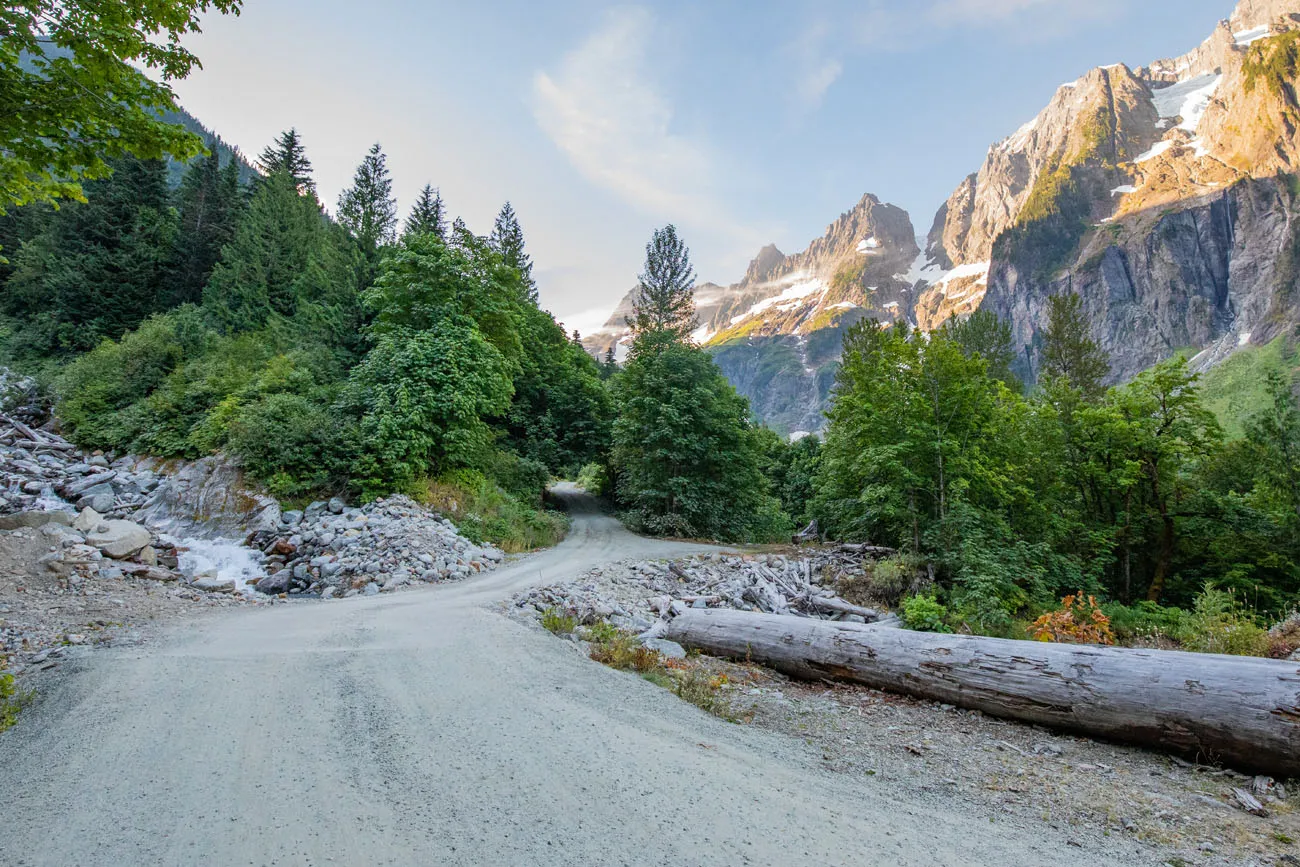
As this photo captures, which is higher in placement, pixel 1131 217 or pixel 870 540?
pixel 1131 217

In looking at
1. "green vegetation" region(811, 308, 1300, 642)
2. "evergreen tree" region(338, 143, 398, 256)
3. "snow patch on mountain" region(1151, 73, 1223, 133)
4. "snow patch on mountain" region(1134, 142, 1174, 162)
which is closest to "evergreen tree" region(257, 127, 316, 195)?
"evergreen tree" region(338, 143, 398, 256)

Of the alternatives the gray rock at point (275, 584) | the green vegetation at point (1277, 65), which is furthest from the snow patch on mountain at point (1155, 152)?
the gray rock at point (275, 584)

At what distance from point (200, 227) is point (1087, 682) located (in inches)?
1732

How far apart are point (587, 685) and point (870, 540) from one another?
12640mm

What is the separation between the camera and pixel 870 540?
15.5 meters

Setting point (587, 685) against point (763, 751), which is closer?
point (763, 751)

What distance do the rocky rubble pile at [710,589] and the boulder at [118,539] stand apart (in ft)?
25.6

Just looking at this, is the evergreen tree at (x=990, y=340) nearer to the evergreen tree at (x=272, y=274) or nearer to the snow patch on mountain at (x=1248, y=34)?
the evergreen tree at (x=272, y=274)

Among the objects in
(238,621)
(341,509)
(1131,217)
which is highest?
(1131,217)

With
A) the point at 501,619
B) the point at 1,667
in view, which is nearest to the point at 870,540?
the point at 501,619

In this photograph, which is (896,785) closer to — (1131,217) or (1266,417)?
(1266,417)

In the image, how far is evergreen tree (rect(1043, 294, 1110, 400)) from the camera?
99.6ft

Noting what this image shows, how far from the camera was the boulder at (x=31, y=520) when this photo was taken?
980 cm

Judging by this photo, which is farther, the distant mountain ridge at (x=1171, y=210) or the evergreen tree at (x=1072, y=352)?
the distant mountain ridge at (x=1171, y=210)
